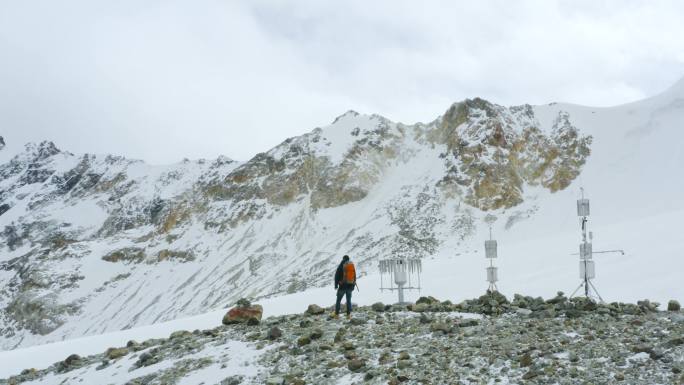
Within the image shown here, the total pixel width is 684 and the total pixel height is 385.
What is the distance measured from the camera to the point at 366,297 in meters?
35.2

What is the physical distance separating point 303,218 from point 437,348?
410 ft

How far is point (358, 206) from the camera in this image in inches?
5335

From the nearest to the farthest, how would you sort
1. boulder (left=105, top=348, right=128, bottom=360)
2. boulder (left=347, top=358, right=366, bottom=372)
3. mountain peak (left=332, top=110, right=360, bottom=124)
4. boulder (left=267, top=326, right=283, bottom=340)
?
boulder (left=347, top=358, right=366, bottom=372)
boulder (left=267, top=326, right=283, bottom=340)
boulder (left=105, top=348, right=128, bottom=360)
mountain peak (left=332, top=110, right=360, bottom=124)

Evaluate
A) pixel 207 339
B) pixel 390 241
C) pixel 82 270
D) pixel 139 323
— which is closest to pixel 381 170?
pixel 390 241

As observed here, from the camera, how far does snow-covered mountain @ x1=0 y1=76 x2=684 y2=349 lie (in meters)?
104

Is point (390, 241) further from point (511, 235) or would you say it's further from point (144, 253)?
point (144, 253)

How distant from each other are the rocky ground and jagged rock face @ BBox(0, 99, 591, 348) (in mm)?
69869

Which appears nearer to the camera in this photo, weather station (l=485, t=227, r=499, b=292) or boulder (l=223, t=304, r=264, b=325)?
boulder (l=223, t=304, r=264, b=325)

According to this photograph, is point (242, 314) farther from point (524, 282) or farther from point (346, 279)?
point (524, 282)

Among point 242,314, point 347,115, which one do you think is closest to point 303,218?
point 347,115

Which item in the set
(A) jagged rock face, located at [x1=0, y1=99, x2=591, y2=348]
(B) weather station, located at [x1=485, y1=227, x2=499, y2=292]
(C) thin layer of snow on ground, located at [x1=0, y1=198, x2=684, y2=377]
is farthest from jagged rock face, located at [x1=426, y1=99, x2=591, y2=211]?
(B) weather station, located at [x1=485, y1=227, x2=499, y2=292]

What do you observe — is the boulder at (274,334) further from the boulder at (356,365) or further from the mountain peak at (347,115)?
the mountain peak at (347,115)

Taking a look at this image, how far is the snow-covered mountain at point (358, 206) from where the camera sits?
104 meters

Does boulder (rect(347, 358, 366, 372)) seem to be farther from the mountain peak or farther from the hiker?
the mountain peak
